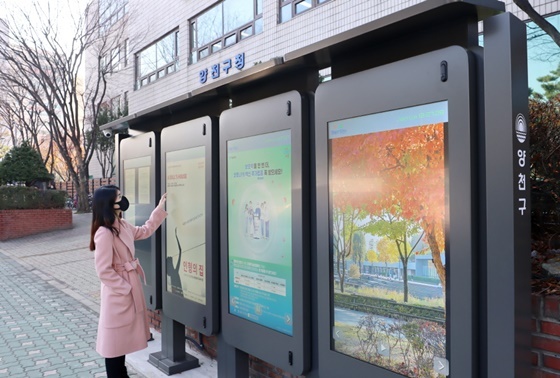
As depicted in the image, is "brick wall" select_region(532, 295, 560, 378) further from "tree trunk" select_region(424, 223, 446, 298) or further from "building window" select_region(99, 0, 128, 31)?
"building window" select_region(99, 0, 128, 31)

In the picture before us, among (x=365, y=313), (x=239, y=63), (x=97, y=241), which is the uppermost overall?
(x=239, y=63)

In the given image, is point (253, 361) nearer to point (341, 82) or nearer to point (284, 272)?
point (284, 272)

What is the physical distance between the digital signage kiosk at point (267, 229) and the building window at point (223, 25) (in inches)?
506

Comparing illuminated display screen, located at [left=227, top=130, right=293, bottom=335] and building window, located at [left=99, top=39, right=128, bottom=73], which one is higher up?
building window, located at [left=99, top=39, right=128, bottom=73]

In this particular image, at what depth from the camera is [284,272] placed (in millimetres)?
3234

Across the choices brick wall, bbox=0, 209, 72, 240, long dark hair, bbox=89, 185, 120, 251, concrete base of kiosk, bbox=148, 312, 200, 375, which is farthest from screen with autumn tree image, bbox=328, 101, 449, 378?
brick wall, bbox=0, 209, 72, 240

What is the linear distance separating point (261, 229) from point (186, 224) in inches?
49.4

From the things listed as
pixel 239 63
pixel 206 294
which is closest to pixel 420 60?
pixel 206 294

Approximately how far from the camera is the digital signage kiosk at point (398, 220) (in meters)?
2.13

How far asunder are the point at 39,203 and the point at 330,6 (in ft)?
47.5

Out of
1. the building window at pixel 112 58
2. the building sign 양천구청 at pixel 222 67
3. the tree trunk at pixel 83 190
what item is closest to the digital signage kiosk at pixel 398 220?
the building sign 양천구청 at pixel 222 67

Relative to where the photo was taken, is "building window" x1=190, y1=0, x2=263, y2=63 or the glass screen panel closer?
the glass screen panel

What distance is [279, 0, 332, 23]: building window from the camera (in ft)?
43.5

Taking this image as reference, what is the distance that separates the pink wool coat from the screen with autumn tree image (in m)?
1.98
